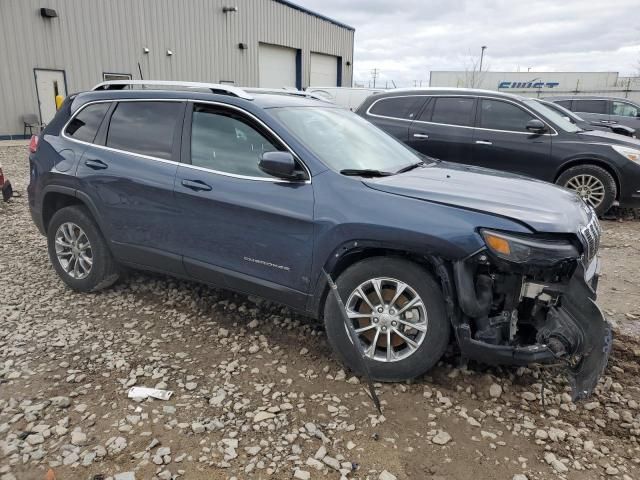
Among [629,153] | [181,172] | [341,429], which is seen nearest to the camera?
[341,429]

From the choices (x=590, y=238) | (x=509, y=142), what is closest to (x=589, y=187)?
(x=509, y=142)

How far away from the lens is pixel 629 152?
6809 mm

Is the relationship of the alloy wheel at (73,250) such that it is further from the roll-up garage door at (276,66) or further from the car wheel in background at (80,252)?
the roll-up garage door at (276,66)

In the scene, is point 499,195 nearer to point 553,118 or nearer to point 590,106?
point 553,118

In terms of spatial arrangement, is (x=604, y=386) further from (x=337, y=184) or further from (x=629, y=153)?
(x=629, y=153)

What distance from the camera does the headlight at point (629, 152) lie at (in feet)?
22.2

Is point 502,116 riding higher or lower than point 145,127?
higher

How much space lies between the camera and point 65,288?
14.6ft

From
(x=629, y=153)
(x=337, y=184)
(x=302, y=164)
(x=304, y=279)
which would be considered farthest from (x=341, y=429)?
(x=629, y=153)

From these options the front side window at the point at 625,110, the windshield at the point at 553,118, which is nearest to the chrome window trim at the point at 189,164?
the windshield at the point at 553,118

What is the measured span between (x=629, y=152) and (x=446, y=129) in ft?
8.38

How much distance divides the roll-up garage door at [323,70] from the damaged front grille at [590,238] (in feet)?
87.4

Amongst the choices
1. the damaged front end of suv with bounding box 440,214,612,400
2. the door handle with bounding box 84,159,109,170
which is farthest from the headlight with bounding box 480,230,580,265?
the door handle with bounding box 84,159,109,170

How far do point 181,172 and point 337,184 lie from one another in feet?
4.16
